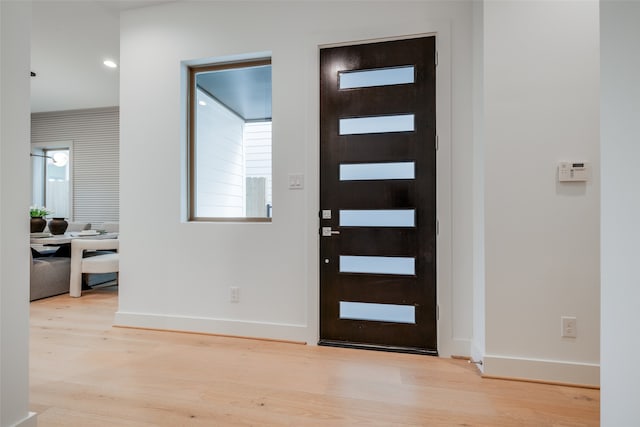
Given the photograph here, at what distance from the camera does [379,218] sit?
7.97 feet

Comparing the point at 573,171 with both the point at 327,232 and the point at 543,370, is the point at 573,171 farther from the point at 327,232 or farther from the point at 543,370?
the point at 327,232

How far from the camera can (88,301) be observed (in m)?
3.77

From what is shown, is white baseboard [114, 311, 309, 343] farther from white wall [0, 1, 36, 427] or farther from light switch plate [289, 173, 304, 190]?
white wall [0, 1, 36, 427]

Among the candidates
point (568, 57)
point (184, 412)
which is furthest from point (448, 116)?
point (184, 412)

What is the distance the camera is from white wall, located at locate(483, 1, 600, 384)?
6.25 feet

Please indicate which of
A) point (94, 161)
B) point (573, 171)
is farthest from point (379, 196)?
point (94, 161)

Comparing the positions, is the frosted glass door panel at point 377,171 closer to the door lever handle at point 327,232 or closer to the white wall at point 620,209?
the door lever handle at point 327,232

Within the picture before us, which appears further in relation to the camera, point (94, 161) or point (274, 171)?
point (94, 161)

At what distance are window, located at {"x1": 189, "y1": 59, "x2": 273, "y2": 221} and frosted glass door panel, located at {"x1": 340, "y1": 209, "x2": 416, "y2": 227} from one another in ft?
2.18

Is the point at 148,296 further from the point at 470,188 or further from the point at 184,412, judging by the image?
the point at 470,188

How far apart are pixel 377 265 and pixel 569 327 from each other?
1192 mm

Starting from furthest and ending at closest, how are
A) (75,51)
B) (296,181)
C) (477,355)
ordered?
1. (75,51)
2. (296,181)
3. (477,355)

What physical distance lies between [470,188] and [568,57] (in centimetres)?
92

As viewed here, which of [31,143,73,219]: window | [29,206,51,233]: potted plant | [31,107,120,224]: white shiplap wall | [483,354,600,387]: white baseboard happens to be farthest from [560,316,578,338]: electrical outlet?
[31,143,73,219]: window
